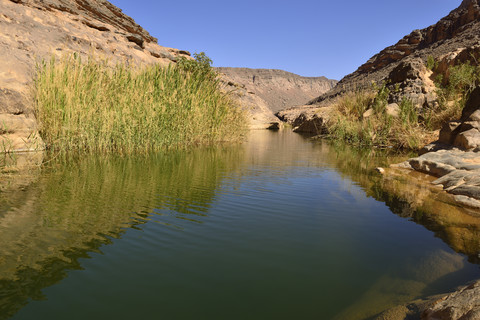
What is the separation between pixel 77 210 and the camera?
3.02 m

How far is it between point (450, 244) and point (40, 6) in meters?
21.6

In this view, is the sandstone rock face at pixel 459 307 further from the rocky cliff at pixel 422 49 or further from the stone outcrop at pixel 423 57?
the rocky cliff at pixel 422 49

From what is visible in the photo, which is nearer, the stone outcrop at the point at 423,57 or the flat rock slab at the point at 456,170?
the flat rock slab at the point at 456,170

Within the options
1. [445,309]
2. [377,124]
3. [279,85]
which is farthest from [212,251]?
[279,85]

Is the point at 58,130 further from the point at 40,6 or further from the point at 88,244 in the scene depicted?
the point at 40,6

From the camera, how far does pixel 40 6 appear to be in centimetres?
1756

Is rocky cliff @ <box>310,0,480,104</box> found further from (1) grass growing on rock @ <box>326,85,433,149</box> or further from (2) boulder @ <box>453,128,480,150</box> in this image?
(2) boulder @ <box>453,128,480,150</box>

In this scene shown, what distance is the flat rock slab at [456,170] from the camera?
4055mm

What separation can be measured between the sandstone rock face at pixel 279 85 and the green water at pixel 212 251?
3816 inches

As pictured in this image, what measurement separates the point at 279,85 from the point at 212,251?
117 m

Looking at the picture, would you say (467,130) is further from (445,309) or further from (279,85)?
(279,85)

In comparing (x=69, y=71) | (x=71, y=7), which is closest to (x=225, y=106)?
(x=69, y=71)

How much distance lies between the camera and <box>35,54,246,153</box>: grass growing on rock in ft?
20.5

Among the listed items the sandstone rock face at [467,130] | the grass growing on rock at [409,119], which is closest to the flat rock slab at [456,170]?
the sandstone rock face at [467,130]
